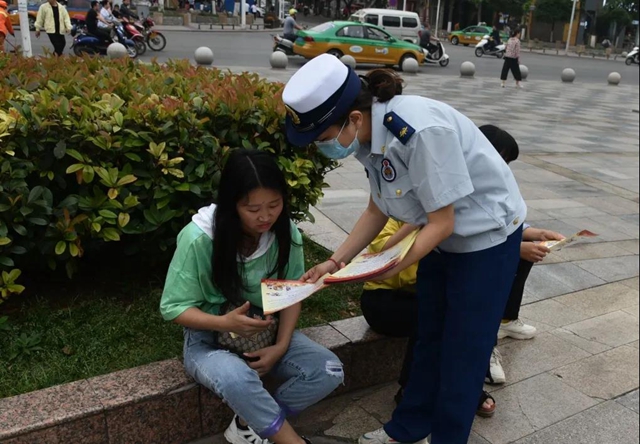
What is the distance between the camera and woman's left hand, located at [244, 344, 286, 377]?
2.18 metres

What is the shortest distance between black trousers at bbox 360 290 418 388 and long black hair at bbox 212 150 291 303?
674 mm

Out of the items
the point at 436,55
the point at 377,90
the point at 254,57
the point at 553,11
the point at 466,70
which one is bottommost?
the point at 466,70

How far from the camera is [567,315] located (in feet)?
12.3

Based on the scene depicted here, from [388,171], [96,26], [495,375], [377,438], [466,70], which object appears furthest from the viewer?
[466,70]

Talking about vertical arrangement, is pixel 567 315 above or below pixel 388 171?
below

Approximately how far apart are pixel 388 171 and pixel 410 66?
16.6m

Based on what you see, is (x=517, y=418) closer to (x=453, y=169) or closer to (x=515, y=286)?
(x=515, y=286)

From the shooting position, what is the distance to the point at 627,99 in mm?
16672

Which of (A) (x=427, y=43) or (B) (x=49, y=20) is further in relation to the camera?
(A) (x=427, y=43)

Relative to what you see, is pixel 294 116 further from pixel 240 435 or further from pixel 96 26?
pixel 96 26

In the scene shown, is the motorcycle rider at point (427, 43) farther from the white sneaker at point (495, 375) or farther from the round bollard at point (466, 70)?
the white sneaker at point (495, 375)

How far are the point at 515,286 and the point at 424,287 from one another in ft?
3.78

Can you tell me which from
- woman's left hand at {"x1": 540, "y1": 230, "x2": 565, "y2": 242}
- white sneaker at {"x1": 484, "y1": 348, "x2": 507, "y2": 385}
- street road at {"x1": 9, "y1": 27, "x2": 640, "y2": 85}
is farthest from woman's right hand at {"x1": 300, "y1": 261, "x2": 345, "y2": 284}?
street road at {"x1": 9, "y1": 27, "x2": 640, "y2": 85}

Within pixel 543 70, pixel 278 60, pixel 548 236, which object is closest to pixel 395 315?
pixel 548 236
